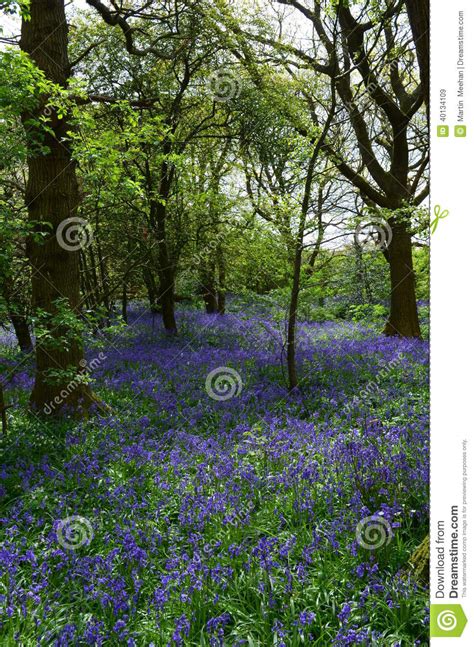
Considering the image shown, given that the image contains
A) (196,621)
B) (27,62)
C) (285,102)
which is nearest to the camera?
(196,621)

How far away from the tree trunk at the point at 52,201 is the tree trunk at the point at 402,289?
848cm

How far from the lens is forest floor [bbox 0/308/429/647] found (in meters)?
2.97

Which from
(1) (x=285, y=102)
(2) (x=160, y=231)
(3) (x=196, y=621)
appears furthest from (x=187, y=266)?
(3) (x=196, y=621)

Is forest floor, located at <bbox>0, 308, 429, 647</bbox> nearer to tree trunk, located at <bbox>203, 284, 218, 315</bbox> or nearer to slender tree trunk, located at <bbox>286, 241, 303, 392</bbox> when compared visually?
slender tree trunk, located at <bbox>286, 241, 303, 392</bbox>

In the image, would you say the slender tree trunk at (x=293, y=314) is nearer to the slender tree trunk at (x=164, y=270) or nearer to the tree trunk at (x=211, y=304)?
the slender tree trunk at (x=164, y=270)

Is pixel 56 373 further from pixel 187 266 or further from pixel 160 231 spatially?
pixel 187 266

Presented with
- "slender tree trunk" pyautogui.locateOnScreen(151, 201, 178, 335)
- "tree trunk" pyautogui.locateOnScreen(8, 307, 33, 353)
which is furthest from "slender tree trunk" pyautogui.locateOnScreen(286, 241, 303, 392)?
"tree trunk" pyautogui.locateOnScreen(8, 307, 33, 353)

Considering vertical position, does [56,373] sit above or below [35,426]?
above

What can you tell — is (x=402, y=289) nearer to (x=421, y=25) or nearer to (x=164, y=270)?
(x=164, y=270)

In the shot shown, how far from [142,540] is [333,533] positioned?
1550 millimetres

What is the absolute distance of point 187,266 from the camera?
1352cm

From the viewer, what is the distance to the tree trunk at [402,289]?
12.2 meters

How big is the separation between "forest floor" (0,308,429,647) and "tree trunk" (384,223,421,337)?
450cm

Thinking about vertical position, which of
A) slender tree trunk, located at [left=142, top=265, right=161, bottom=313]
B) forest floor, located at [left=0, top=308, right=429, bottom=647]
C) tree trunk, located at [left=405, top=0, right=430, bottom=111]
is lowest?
forest floor, located at [left=0, top=308, right=429, bottom=647]
